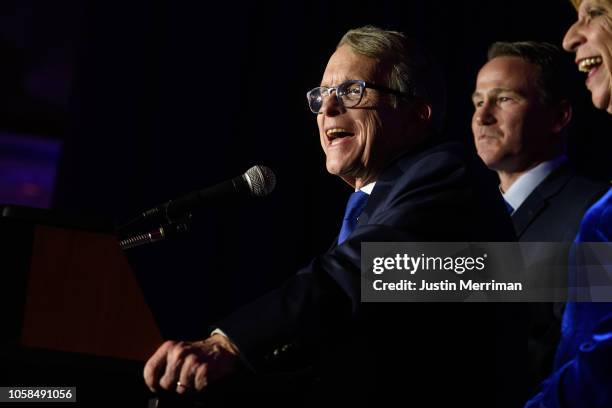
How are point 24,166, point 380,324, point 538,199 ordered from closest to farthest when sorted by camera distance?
point 380,324 < point 538,199 < point 24,166

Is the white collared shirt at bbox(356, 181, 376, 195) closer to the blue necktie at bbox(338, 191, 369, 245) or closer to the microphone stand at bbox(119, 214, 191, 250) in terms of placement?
the blue necktie at bbox(338, 191, 369, 245)

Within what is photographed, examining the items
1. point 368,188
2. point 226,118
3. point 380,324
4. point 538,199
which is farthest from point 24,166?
point 380,324

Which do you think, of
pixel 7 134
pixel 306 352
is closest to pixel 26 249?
pixel 306 352

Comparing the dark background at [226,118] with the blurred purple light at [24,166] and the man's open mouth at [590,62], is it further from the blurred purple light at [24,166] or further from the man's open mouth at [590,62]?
the blurred purple light at [24,166]

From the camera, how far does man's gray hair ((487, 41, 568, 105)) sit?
254 centimetres

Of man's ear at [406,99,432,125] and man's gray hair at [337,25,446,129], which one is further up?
man's gray hair at [337,25,446,129]

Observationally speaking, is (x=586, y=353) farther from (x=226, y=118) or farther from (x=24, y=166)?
(x=24, y=166)

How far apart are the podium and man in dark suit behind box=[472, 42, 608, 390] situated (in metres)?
1.34

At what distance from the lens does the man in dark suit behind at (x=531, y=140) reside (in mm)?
2213

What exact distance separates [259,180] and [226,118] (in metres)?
1.97

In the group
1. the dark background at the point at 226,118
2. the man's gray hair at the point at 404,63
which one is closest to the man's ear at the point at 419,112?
the man's gray hair at the point at 404,63

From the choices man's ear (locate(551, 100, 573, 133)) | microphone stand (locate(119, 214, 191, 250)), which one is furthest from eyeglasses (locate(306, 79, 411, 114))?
man's ear (locate(551, 100, 573, 133))

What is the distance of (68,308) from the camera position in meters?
1.28

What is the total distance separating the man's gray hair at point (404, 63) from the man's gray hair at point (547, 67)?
0.91 meters
